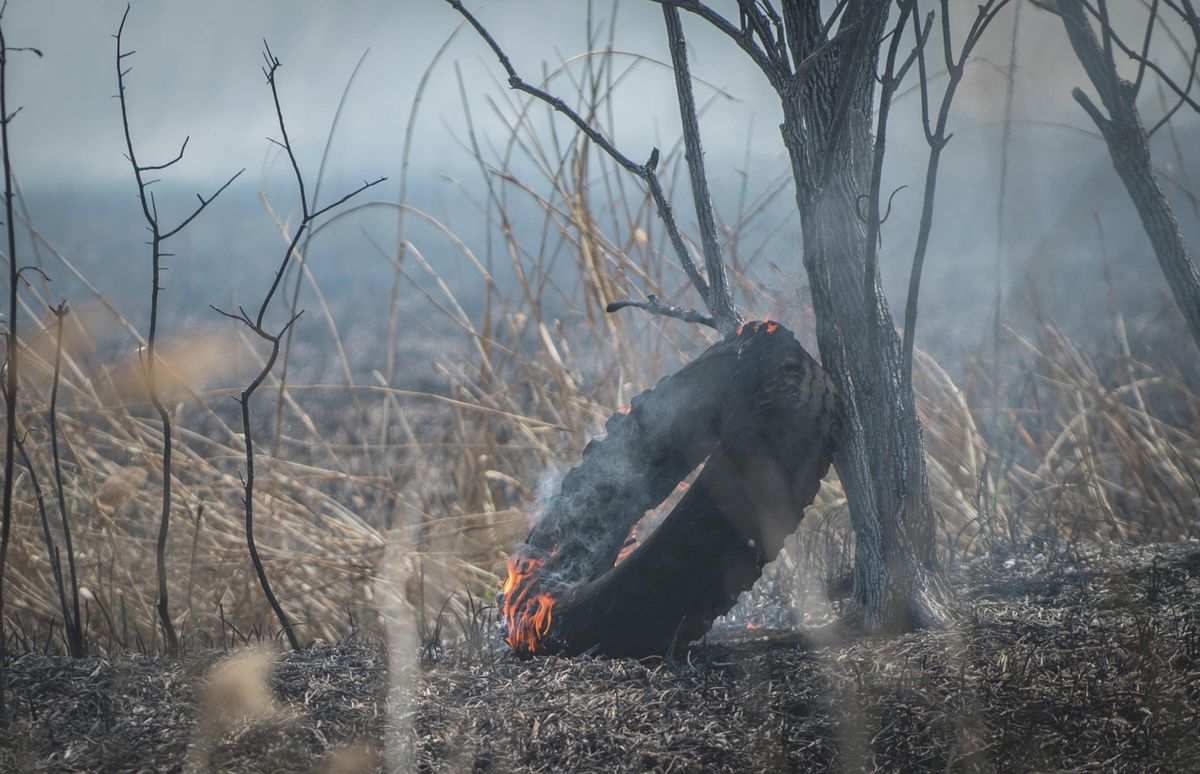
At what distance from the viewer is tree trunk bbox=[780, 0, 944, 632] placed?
1.49 metres

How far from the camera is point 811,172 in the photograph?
1.52 meters

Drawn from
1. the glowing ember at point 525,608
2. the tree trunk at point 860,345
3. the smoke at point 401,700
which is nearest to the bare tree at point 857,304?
the tree trunk at point 860,345

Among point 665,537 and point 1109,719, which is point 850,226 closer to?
point 665,537

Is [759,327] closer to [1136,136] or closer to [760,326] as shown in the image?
[760,326]

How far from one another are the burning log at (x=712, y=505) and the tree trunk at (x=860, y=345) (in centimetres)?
10

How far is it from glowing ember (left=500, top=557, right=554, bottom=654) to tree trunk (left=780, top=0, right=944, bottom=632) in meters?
0.60

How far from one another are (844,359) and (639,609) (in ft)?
1.93

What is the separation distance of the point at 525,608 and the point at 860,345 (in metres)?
0.79

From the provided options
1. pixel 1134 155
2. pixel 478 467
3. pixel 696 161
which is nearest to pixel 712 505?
pixel 696 161

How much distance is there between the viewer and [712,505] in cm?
136

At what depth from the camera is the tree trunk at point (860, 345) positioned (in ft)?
4.90

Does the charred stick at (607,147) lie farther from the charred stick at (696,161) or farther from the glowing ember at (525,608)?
the glowing ember at (525,608)

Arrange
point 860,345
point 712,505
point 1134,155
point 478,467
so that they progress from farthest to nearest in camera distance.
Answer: point 478,467, point 1134,155, point 860,345, point 712,505

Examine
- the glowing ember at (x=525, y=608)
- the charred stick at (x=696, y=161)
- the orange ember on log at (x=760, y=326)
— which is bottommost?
the glowing ember at (x=525, y=608)
